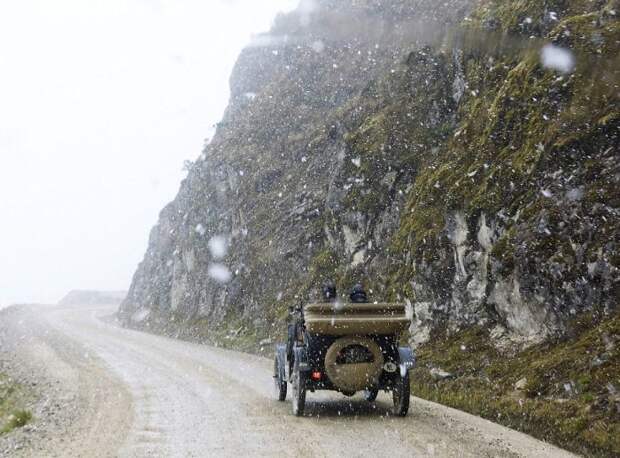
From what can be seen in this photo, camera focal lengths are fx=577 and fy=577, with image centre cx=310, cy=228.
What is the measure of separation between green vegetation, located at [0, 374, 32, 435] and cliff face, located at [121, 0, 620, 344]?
32.7 ft

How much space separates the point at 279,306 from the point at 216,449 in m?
19.2

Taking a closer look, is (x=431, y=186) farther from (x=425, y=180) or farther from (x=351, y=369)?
(x=351, y=369)

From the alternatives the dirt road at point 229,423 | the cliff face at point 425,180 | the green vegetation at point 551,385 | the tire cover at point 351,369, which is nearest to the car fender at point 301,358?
the tire cover at point 351,369

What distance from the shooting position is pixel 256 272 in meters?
31.9

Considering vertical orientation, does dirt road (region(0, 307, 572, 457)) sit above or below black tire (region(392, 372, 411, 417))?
below

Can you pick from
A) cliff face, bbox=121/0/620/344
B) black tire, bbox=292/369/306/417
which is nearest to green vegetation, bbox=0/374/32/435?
black tire, bbox=292/369/306/417

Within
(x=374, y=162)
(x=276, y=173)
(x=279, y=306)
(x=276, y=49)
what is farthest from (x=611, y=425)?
(x=276, y=49)

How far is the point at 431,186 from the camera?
18906 millimetres

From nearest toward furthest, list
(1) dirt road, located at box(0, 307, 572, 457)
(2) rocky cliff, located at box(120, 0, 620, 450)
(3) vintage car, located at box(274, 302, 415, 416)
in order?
(1) dirt road, located at box(0, 307, 572, 457), (3) vintage car, located at box(274, 302, 415, 416), (2) rocky cliff, located at box(120, 0, 620, 450)

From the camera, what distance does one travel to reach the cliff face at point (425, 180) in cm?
1309

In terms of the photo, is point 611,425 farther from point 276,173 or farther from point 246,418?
point 276,173

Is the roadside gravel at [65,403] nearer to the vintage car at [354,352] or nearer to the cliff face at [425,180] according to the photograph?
the vintage car at [354,352]

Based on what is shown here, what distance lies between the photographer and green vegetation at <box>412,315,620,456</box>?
9039mm

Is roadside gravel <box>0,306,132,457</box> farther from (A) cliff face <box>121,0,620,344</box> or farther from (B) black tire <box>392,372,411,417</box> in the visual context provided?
(A) cliff face <box>121,0,620,344</box>
